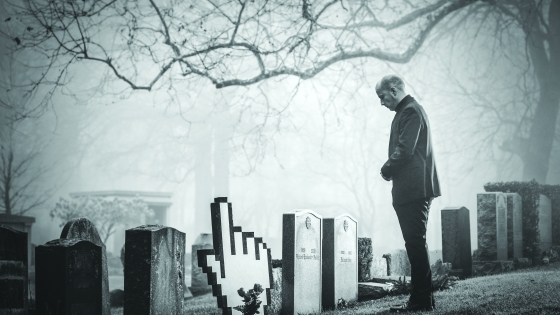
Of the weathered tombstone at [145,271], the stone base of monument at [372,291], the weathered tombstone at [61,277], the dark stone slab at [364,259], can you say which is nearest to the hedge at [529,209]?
the dark stone slab at [364,259]

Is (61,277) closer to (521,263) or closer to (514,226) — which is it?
(521,263)

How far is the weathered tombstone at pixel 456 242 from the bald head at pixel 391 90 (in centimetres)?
491

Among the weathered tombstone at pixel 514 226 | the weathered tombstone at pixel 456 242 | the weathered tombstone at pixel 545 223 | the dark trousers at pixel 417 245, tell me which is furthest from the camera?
the weathered tombstone at pixel 545 223

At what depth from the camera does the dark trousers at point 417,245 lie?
5.54 metres

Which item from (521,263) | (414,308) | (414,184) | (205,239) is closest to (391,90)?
(414,184)

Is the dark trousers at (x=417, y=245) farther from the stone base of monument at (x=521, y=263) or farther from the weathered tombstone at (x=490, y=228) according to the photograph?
the stone base of monument at (x=521, y=263)

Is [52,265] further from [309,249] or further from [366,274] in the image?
[366,274]

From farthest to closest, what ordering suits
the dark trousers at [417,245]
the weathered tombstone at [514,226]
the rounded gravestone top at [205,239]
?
1. the rounded gravestone top at [205,239]
2. the weathered tombstone at [514,226]
3. the dark trousers at [417,245]

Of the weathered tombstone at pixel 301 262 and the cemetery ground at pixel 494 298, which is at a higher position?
the weathered tombstone at pixel 301 262

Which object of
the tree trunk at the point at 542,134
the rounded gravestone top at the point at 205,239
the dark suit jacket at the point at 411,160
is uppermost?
the tree trunk at the point at 542,134

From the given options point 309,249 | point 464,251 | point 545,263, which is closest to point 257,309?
point 309,249

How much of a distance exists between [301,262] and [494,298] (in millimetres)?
2172

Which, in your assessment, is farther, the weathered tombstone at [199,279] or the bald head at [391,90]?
the weathered tombstone at [199,279]

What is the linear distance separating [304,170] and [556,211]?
27.5 meters
